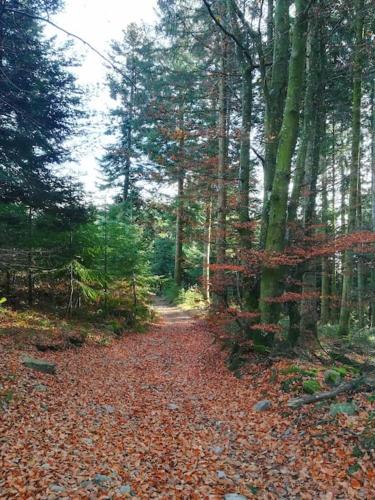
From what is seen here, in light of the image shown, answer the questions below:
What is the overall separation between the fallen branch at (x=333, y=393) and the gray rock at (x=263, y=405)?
0.41m

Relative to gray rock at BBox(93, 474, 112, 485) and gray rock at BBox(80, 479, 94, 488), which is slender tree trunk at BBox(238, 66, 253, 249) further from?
gray rock at BBox(80, 479, 94, 488)

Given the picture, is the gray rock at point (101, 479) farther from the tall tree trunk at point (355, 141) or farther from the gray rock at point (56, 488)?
the tall tree trunk at point (355, 141)

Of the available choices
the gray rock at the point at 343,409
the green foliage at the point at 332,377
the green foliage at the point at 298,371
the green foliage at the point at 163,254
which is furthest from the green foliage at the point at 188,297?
the gray rock at the point at 343,409

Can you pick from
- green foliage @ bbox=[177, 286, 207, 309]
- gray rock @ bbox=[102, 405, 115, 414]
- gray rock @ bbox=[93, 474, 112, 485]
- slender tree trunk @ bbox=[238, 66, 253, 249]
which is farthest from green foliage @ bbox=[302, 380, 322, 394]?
green foliage @ bbox=[177, 286, 207, 309]

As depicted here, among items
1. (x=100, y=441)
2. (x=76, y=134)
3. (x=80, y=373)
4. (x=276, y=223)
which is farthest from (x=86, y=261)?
(x=100, y=441)

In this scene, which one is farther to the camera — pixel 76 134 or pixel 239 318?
pixel 76 134

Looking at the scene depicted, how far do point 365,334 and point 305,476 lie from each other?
1090 centimetres

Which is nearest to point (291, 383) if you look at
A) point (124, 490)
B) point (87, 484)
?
point (124, 490)

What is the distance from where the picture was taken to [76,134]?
12.5 metres

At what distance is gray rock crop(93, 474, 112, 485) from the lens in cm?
432

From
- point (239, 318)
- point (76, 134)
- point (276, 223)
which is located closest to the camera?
point (276, 223)

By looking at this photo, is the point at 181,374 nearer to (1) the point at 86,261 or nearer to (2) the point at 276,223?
(2) the point at 276,223

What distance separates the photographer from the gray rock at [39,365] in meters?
8.09

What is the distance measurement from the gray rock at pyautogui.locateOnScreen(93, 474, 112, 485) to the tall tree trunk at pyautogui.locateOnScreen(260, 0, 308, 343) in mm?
5211
